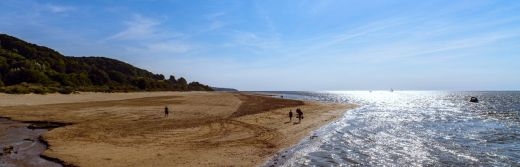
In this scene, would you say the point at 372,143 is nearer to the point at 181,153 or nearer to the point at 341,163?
the point at 341,163

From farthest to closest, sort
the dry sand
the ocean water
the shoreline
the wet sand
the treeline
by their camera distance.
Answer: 1. the treeline
2. the ocean water
3. the dry sand
4. the shoreline
5. the wet sand

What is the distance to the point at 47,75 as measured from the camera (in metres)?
87.0

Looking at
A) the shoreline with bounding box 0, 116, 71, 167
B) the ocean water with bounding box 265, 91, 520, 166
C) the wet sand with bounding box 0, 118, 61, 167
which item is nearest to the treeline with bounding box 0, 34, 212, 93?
the shoreline with bounding box 0, 116, 71, 167

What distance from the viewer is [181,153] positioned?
869 inches

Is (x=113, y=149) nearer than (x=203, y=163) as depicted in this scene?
No

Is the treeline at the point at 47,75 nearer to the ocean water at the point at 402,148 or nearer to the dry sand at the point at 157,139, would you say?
the dry sand at the point at 157,139

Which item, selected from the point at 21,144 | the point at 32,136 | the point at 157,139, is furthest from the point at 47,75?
the point at 157,139

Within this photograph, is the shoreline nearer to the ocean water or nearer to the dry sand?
the dry sand

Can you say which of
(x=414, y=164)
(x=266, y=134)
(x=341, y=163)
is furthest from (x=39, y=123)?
(x=414, y=164)

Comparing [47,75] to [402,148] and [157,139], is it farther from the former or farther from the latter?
[402,148]

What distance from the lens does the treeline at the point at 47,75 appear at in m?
77.6

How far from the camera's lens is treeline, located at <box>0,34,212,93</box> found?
77.6m

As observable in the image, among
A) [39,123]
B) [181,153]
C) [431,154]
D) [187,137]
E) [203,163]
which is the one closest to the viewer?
[203,163]

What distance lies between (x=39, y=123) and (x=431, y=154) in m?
28.4
